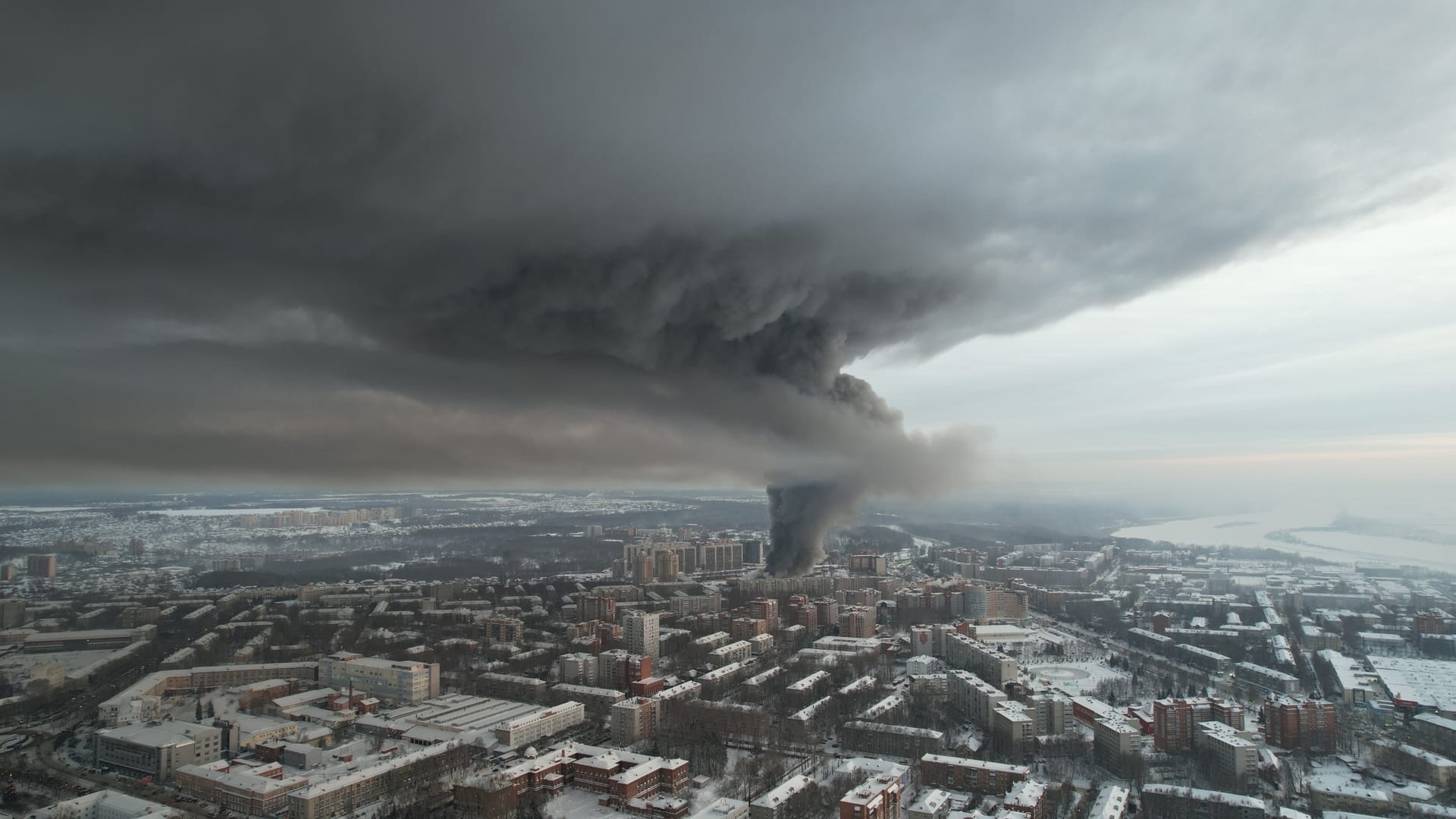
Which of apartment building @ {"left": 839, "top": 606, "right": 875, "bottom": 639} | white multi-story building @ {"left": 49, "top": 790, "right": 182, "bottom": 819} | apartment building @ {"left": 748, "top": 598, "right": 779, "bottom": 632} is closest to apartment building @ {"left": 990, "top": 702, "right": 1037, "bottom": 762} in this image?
apartment building @ {"left": 839, "top": 606, "right": 875, "bottom": 639}

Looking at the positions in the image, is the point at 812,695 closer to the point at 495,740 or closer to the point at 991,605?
the point at 495,740

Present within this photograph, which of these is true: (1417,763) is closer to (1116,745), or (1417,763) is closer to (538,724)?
(1116,745)

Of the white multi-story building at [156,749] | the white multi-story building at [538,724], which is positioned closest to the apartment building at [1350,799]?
the white multi-story building at [538,724]

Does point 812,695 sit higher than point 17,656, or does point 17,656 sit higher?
point 17,656

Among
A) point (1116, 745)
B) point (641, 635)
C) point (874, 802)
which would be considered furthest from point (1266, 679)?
point (641, 635)

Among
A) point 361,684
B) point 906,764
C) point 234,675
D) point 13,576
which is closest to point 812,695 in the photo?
point 906,764

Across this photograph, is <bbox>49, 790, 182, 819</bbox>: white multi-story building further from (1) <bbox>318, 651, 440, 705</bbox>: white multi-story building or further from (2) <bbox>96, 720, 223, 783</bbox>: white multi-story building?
(1) <bbox>318, 651, 440, 705</bbox>: white multi-story building
